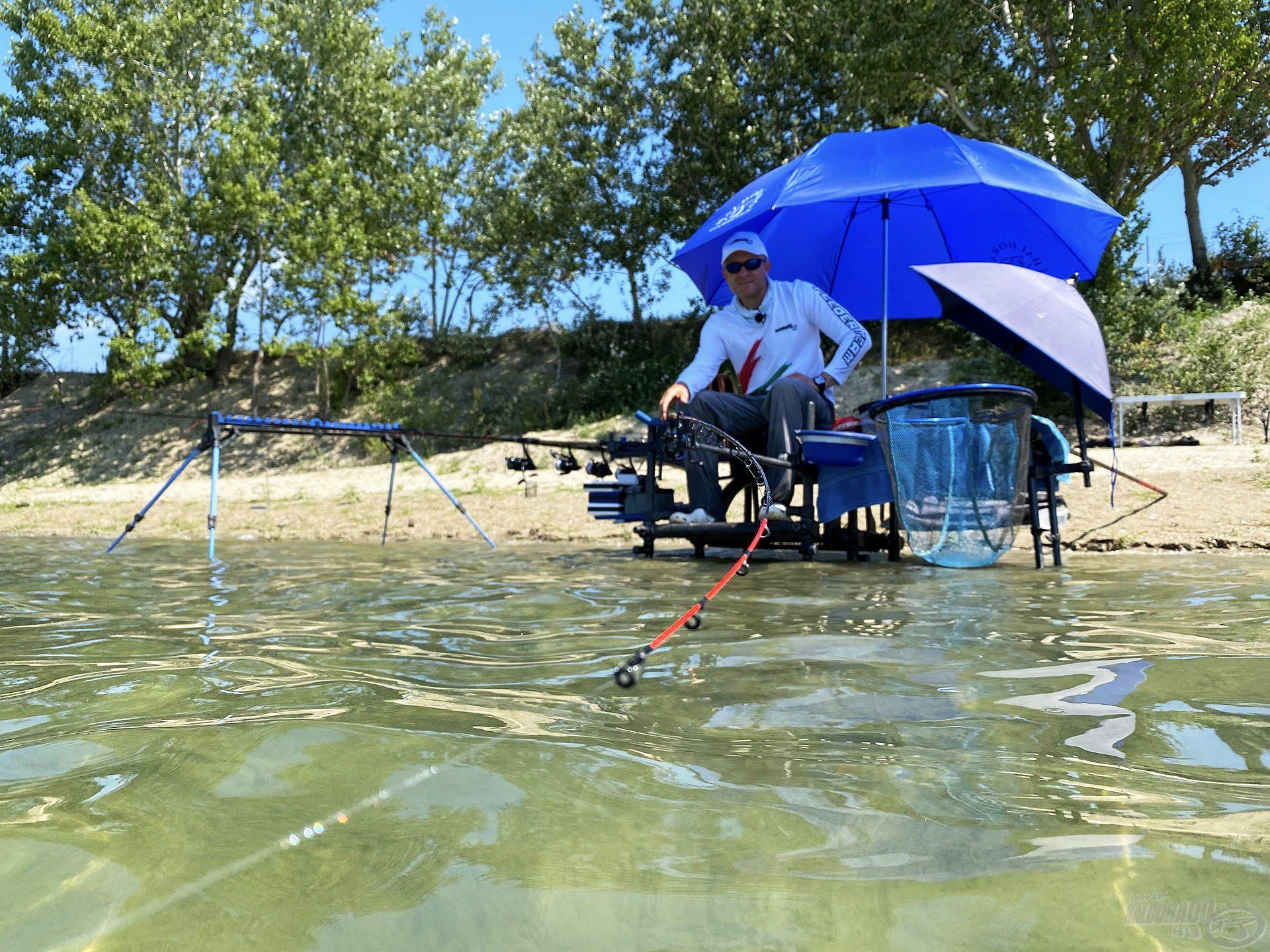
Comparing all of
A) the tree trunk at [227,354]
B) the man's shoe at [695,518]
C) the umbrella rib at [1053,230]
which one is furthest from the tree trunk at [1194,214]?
the tree trunk at [227,354]

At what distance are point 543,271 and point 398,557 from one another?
19.4 meters

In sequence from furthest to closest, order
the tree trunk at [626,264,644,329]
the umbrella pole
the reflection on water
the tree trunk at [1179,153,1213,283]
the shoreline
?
the tree trunk at [626,264,644,329], the tree trunk at [1179,153,1213,283], the shoreline, the umbrella pole, the reflection on water

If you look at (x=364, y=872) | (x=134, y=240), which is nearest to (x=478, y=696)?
(x=364, y=872)

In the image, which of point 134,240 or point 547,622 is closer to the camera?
point 547,622

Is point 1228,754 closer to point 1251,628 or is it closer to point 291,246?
point 1251,628

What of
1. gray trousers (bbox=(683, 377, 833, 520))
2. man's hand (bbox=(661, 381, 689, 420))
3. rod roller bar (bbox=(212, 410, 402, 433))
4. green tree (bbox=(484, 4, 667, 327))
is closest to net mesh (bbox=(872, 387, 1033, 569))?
gray trousers (bbox=(683, 377, 833, 520))

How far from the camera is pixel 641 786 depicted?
6.56 ft

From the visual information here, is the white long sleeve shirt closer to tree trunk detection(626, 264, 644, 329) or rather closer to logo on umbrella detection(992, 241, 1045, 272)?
logo on umbrella detection(992, 241, 1045, 272)

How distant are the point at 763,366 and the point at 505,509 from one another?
15.1 ft

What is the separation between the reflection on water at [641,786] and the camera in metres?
1.45

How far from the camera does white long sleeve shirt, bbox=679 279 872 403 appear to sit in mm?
6949

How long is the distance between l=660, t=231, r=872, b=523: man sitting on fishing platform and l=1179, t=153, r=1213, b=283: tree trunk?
63.6 feet

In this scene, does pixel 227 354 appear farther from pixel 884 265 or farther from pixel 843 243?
pixel 884 265

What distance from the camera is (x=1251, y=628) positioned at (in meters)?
3.72
